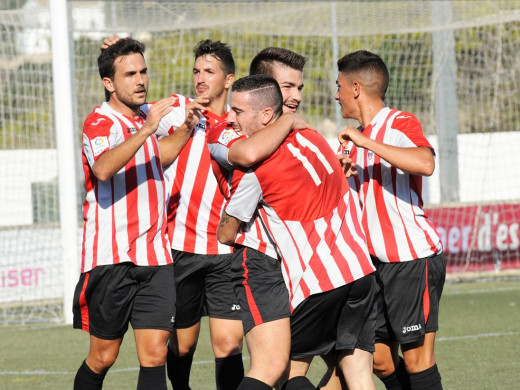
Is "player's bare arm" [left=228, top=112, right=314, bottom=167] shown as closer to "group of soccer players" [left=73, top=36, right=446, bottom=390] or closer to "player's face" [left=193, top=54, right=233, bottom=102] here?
"group of soccer players" [left=73, top=36, right=446, bottom=390]

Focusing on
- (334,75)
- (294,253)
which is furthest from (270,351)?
(334,75)

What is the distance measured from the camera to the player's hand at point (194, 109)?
510 centimetres

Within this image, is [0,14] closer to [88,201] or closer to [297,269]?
[88,201]

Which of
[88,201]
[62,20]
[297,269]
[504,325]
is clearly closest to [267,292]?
[297,269]

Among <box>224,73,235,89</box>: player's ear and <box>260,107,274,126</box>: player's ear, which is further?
<box>224,73,235,89</box>: player's ear

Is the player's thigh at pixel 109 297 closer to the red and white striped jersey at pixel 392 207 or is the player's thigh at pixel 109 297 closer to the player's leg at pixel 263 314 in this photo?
the player's leg at pixel 263 314

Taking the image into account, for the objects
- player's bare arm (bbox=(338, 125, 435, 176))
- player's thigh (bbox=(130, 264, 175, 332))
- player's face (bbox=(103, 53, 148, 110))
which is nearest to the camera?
player's bare arm (bbox=(338, 125, 435, 176))

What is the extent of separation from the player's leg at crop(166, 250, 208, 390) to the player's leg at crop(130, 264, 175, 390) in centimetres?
47

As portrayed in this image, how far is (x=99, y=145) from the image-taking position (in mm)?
5086

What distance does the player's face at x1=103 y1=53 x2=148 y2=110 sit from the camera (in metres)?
5.35

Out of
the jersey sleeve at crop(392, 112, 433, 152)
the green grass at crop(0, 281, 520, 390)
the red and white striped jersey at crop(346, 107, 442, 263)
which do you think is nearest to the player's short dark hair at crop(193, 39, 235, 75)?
the red and white striped jersey at crop(346, 107, 442, 263)

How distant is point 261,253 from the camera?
4480mm

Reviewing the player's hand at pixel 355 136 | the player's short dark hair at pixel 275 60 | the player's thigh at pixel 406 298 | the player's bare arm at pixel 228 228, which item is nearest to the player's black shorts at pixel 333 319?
the player's bare arm at pixel 228 228

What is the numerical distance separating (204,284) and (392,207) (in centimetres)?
143
